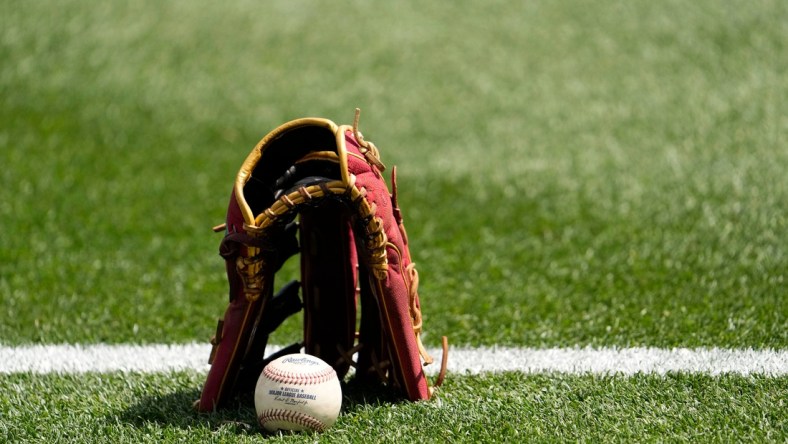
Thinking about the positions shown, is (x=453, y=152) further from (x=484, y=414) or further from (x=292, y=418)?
(x=292, y=418)

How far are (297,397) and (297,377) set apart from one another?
0.07 meters

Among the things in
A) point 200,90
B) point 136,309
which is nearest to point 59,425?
point 136,309

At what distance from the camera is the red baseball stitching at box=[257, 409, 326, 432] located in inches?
129

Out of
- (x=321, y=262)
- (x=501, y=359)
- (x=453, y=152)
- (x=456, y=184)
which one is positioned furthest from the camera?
(x=453, y=152)

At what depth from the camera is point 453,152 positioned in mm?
7930

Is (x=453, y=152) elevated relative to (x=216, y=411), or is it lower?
lower

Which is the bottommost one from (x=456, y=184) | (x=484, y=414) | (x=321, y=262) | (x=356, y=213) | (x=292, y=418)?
(x=456, y=184)

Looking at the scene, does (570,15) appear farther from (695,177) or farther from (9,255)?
(9,255)

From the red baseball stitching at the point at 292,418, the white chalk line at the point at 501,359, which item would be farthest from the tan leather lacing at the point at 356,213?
the white chalk line at the point at 501,359

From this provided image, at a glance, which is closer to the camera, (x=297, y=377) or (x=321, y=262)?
(x=297, y=377)

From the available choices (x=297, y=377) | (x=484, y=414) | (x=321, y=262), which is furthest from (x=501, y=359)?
(x=297, y=377)

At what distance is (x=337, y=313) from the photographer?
3.88 m

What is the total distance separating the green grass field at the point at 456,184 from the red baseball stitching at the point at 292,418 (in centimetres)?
6

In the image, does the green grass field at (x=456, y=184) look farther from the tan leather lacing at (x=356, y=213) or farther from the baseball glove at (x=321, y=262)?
the tan leather lacing at (x=356, y=213)
